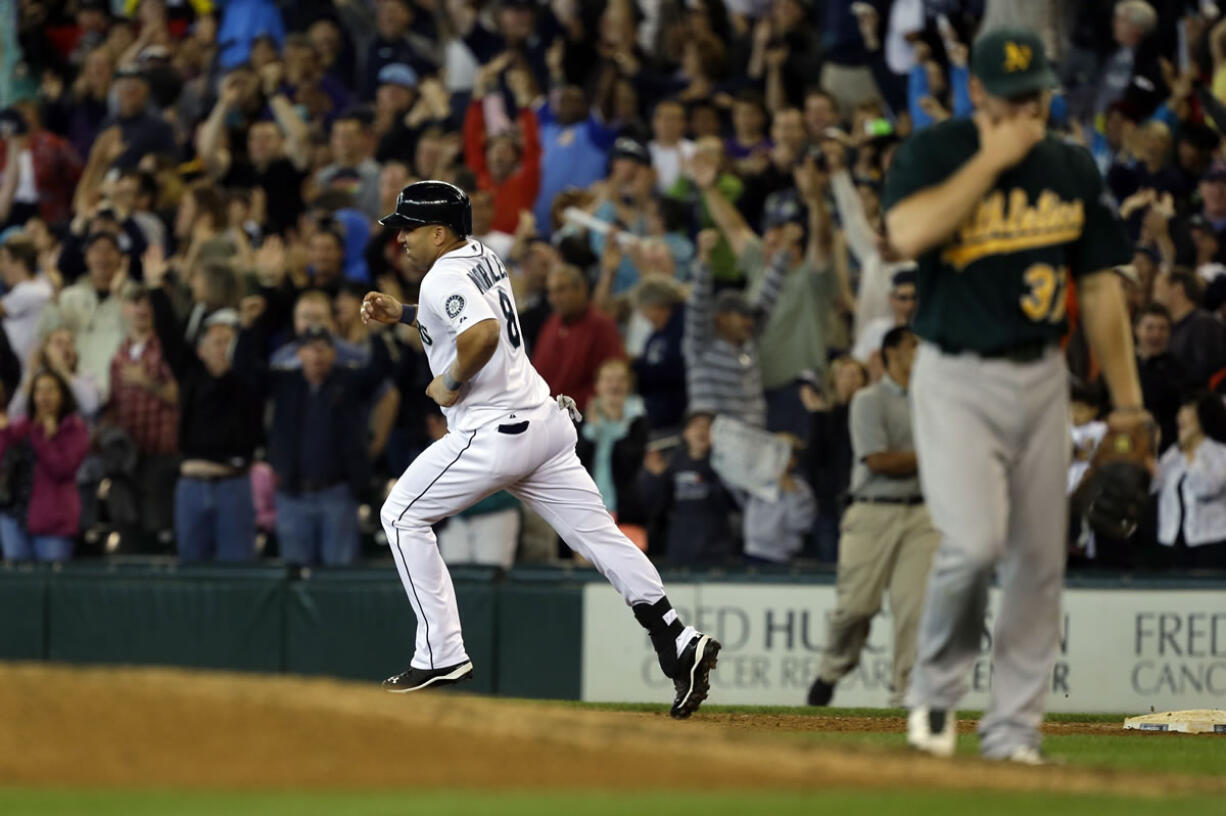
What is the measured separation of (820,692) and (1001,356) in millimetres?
6397

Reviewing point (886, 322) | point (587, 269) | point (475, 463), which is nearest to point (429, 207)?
point (475, 463)

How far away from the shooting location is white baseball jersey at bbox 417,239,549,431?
9.20 meters

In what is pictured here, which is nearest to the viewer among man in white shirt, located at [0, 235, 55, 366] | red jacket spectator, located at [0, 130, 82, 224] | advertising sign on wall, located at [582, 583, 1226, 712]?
advertising sign on wall, located at [582, 583, 1226, 712]

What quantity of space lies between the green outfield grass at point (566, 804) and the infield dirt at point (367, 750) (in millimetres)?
168

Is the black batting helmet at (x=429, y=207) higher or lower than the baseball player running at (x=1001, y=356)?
higher

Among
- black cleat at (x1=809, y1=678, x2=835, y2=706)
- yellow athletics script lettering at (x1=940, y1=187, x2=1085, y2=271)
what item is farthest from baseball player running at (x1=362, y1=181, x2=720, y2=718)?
black cleat at (x1=809, y1=678, x2=835, y2=706)

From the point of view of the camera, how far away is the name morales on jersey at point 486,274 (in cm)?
931

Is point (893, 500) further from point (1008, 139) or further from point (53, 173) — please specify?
point (53, 173)

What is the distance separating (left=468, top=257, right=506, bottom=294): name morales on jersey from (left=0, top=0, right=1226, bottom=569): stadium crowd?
5.04 m

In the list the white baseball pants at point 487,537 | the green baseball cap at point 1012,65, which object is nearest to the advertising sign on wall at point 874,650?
the white baseball pants at point 487,537

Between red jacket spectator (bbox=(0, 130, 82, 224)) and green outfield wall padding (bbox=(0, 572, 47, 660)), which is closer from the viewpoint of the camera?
green outfield wall padding (bbox=(0, 572, 47, 660))

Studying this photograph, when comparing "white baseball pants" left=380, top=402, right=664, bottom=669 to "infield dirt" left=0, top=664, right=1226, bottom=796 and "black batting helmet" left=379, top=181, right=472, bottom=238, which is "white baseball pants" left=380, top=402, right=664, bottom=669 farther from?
"infield dirt" left=0, top=664, right=1226, bottom=796

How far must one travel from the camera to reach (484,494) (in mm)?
9453

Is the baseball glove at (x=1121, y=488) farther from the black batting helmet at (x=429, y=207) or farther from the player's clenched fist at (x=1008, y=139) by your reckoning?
the black batting helmet at (x=429, y=207)
